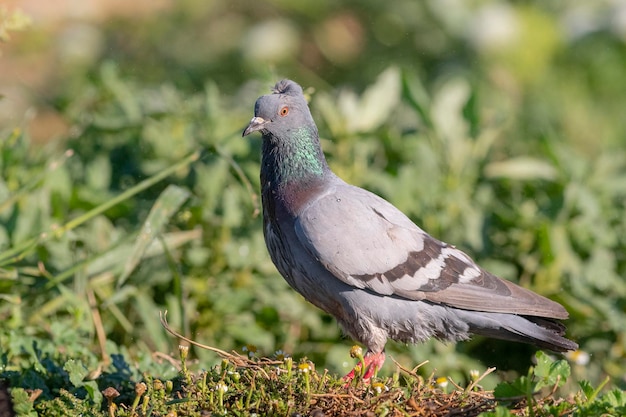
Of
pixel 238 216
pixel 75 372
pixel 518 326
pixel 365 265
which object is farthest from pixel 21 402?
pixel 238 216

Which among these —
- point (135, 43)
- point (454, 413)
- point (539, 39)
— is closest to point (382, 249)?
point (454, 413)

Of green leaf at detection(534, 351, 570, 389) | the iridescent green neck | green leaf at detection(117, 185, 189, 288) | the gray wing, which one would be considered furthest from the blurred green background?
green leaf at detection(534, 351, 570, 389)

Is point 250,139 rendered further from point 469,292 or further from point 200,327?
point 469,292

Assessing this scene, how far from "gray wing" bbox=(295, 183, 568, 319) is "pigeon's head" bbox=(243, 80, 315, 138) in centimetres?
32

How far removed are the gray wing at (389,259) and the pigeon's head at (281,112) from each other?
0.32 meters

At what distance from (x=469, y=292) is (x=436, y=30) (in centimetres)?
627

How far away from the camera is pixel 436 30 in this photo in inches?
385

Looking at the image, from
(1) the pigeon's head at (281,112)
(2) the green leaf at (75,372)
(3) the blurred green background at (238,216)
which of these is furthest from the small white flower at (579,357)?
(2) the green leaf at (75,372)

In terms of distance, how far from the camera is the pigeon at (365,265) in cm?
380

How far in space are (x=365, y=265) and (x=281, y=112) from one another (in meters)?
0.74

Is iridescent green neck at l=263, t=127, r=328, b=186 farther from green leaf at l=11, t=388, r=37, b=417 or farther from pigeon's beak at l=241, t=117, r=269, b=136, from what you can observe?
green leaf at l=11, t=388, r=37, b=417

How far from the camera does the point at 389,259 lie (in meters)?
3.88

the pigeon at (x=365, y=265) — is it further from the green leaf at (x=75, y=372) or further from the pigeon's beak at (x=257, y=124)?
the green leaf at (x=75, y=372)

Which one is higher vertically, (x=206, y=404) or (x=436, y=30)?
(x=436, y=30)
